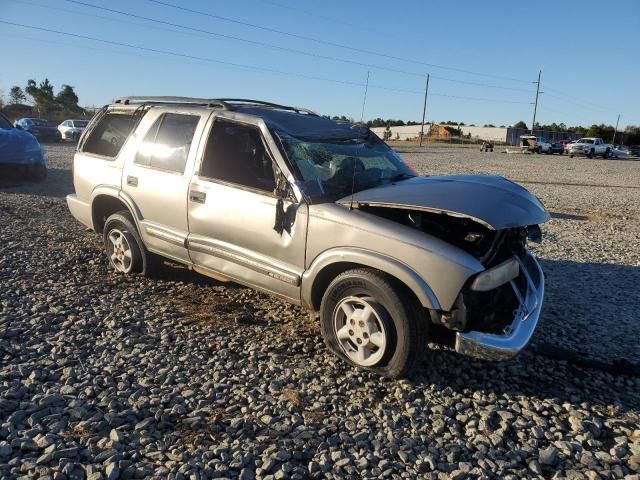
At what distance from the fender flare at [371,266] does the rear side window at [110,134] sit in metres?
2.88

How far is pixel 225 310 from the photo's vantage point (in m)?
4.64

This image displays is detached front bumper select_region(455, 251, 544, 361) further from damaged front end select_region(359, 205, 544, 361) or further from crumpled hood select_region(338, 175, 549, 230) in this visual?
crumpled hood select_region(338, 175, 549, 230)

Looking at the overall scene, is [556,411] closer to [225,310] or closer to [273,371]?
[273,371]

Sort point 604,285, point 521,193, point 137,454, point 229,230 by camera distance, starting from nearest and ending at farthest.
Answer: point 137,454, point 521,193, point 229,230, point 604,285

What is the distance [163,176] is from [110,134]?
1.37 metres

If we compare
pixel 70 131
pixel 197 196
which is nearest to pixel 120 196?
pixel 197 196

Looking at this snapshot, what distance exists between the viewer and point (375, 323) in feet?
11.3

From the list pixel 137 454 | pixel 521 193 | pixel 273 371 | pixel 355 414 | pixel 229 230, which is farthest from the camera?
pixel 229 230

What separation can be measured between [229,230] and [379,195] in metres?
1.34

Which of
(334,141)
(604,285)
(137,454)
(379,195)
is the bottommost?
(137,454)

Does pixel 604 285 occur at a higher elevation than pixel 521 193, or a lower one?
lower

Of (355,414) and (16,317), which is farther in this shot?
(16,317)

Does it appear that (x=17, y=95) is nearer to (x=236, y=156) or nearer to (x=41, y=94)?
(x=41, y=94)

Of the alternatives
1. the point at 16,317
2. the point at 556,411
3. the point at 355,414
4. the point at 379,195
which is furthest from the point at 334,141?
the point at 16,317
